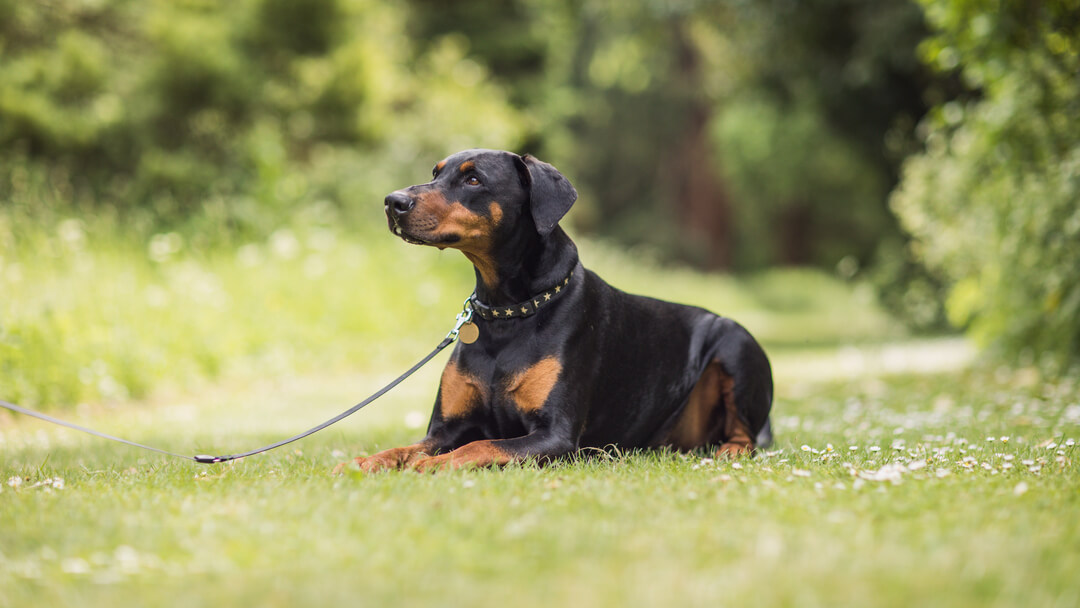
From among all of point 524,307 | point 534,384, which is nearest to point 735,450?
point 534,384

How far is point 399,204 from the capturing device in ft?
12.9

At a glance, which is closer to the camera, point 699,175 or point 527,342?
point 527,342

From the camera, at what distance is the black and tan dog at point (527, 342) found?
3998 millimetres

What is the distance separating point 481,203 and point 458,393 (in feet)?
2.79

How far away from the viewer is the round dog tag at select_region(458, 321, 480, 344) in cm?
423

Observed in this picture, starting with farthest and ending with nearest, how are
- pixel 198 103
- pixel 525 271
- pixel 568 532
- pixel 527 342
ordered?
pixel 198 103, pixel 525 271, pixel 527 342, pixel 568 532

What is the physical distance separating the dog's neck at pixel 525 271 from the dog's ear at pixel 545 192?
0.11 meters

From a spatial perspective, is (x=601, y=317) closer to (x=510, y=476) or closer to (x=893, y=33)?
(x=510, y=476)

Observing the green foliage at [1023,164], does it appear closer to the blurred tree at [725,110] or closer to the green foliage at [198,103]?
the blurred tree at [725,110]

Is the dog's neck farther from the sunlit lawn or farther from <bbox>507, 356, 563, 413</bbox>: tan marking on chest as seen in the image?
the sunlit lawn

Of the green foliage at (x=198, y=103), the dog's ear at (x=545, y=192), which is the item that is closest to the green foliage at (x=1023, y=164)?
the dog's ear at (x=545, y=192)

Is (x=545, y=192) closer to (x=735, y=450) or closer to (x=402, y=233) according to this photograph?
(x=402, y=233)

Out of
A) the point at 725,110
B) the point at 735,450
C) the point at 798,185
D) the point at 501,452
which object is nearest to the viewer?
the point at 501,452

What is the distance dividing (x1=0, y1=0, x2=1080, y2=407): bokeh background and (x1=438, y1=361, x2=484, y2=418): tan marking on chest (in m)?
4.48
